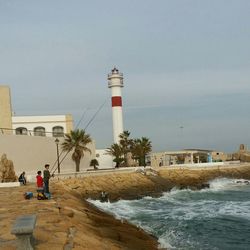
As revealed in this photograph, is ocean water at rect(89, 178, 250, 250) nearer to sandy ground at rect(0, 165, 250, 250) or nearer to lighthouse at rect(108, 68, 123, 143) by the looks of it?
sandy ground at rect(0, 165, 250, 250)

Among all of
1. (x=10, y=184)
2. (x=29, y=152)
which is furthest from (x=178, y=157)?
(x=10, y=184)

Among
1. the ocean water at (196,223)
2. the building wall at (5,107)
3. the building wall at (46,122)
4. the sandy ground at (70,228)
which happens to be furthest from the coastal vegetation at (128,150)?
the sandy ground at (70,228)

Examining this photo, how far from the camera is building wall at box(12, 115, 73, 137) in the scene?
5828 centimetres

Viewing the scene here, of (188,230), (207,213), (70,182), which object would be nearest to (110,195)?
(70,182)

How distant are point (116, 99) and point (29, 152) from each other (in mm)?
24087

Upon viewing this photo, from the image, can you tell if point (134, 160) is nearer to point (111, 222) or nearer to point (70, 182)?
point (70, 182)

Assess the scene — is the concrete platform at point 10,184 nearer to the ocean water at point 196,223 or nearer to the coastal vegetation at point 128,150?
the ocean water at point 196,223

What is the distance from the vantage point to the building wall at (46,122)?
191 ft

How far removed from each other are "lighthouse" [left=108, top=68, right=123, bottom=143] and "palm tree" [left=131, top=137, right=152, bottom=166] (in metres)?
3.31

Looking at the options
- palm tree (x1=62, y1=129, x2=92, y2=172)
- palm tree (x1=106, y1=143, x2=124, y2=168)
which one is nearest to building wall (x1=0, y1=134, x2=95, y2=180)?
palm tree (x1=62, y1=129, x2=92, y2=172)

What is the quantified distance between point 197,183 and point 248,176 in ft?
48.6

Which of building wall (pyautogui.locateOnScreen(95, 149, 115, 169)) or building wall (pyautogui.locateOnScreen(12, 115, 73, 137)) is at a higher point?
building wall (pyautogui.locateOnScreen(12, 115, 73, 137))

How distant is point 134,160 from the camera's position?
58969mm

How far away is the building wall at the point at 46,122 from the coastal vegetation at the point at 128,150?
23.4ft
